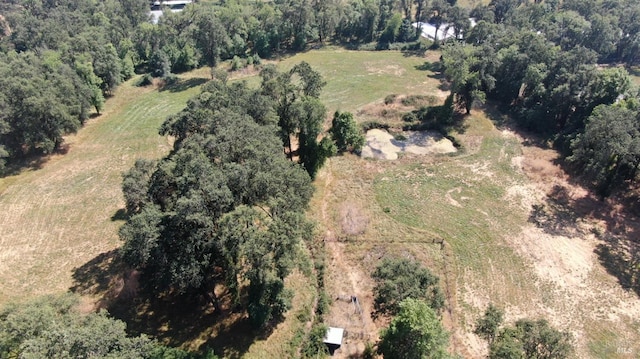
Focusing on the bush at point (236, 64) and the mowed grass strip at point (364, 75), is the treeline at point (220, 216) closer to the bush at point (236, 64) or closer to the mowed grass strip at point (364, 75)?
the mowed grass strip at point (364, 75)

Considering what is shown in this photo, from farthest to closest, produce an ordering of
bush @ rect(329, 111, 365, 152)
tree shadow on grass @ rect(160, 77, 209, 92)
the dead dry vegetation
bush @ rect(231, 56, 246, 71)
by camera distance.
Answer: bush @ rect(231, 56, 246, 71) → tree shadow on grass @ rect(160, 77, 209, 92) → bush @ rect(329, 111, 365, 152) → the dead dry vegetation

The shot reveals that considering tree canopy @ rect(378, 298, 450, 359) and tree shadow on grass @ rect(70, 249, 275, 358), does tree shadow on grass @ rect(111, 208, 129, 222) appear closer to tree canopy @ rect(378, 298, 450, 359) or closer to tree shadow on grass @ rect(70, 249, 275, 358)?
tree shadow on grass @ rect(70, 249, 275, 358)

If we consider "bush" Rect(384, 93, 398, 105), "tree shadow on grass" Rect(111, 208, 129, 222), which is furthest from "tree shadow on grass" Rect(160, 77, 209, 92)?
"tree shadow on grass" Rect(111, 208, 129, 222)

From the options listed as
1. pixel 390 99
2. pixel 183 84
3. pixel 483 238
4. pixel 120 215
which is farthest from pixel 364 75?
pixel 120 215

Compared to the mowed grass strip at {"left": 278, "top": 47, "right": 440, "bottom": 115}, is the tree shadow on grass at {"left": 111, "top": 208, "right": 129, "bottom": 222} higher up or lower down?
lower down

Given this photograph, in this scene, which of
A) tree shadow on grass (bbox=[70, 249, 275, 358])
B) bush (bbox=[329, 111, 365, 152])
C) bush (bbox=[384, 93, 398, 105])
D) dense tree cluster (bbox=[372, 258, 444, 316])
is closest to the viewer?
dense tree cluster (bbox=[372, 258, 444, 316])

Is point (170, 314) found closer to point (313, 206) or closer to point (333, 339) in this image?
point (333, 339)
